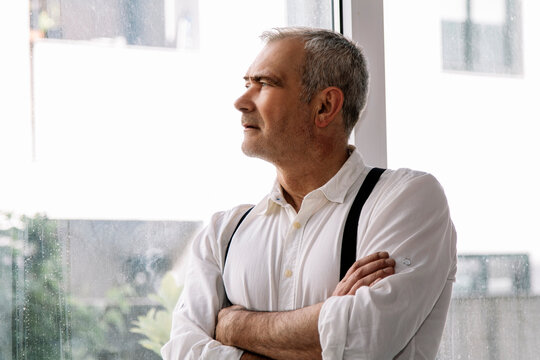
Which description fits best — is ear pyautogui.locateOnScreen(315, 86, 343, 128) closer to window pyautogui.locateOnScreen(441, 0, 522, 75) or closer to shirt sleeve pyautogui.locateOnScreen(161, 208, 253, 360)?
shirt sleeve pyautogui.locateOnScreen(161, 208, 253, 360)

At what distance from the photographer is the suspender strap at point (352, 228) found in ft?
5.48

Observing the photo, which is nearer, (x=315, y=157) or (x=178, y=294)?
(x=315, y=157)

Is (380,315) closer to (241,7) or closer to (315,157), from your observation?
(315,157)

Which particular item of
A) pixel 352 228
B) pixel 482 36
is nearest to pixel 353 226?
pixel 352 228

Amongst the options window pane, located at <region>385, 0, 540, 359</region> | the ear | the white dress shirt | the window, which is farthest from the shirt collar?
the window

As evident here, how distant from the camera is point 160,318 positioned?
1992mm

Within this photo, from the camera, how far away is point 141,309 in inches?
77.2

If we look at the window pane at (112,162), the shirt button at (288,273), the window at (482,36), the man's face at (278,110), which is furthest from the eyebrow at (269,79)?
the window at (482,36)

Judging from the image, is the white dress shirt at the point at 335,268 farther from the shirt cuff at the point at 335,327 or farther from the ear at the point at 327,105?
the ear at the point at 327,105

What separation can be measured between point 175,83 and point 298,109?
1.26 ft

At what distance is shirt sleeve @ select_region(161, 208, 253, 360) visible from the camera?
1.69m

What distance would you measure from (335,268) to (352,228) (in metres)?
0.10

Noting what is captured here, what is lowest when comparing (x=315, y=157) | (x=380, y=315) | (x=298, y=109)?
(x=380, y=315)

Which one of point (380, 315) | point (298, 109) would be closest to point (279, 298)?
point (380, 315)
